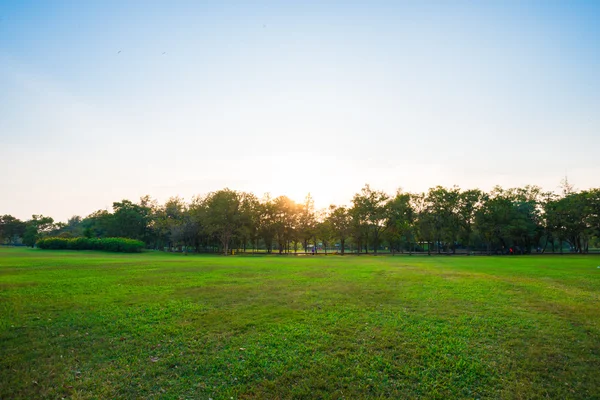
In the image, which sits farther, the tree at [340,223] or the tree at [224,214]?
the tree at [340,223]

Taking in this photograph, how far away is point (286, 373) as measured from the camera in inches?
291

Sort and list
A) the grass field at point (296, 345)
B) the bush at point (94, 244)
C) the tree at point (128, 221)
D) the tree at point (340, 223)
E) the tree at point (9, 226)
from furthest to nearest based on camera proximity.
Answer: the tree at point (9, 226)
the tree at point (128, 221)
the tree at point (340, 223)
the bush at point (94, 244)
the grass field at point (296, 345)

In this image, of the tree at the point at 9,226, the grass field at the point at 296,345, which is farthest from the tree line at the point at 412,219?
the tree at the point at 9,226

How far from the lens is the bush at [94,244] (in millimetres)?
68438

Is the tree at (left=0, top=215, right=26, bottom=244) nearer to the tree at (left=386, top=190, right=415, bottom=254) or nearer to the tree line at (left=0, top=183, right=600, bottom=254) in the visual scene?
the tree line at (left=0, top=183, right=600, bottom=254)

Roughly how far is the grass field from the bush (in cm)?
5999

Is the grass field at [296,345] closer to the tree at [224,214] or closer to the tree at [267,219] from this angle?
the tree at [224,214]

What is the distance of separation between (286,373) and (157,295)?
9.37m

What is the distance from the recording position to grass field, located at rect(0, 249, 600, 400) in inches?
271

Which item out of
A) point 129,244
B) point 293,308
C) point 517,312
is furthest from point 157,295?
point 129,244

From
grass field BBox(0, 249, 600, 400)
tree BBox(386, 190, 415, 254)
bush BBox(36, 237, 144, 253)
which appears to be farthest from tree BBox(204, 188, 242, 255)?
grass field BBox(0, 249, 600, 400)

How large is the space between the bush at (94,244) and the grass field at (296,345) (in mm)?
59995

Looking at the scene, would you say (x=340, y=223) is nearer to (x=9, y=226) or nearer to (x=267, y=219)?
(x=267, y=219)

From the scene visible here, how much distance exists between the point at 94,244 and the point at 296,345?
251 feet
